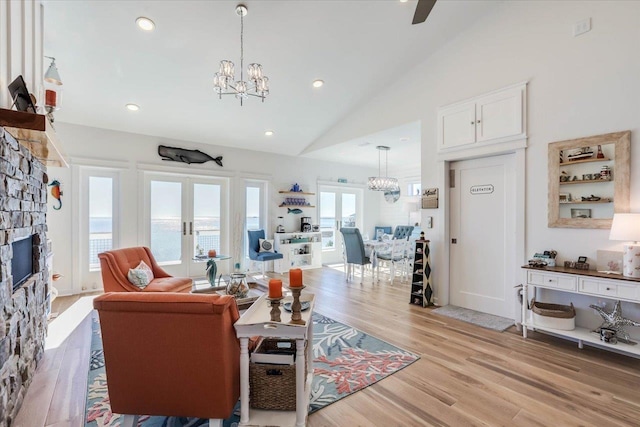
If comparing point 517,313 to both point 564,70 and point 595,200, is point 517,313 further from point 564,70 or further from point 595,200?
point 564,70

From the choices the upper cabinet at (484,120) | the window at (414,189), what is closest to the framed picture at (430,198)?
the upper cabinet at (484,120)

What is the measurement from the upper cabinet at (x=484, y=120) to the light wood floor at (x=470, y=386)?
88.2 inches

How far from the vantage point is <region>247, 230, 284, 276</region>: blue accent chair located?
6012 mm

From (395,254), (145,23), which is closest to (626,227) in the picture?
(395,254)

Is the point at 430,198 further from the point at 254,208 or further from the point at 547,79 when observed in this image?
the point at 254,208

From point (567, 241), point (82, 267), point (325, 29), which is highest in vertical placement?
point (325, 29)

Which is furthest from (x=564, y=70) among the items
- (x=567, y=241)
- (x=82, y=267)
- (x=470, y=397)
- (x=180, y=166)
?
(x=82, y=267)

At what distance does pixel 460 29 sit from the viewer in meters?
3.94

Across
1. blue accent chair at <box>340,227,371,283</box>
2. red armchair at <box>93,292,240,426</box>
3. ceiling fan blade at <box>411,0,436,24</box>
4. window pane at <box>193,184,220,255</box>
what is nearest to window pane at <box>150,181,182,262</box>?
window pane at <box>193,184,220,255</box>

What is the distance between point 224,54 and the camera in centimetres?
380

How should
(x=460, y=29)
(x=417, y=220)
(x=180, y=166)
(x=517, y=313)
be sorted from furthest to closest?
(x=417, y=220), (x=180, y=166), (x=460, y=29), (x=517, y=313)

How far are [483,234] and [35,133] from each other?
4.53m

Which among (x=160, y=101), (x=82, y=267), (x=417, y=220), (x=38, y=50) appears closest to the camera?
(x=38, y=50)

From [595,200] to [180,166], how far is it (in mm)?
5980
